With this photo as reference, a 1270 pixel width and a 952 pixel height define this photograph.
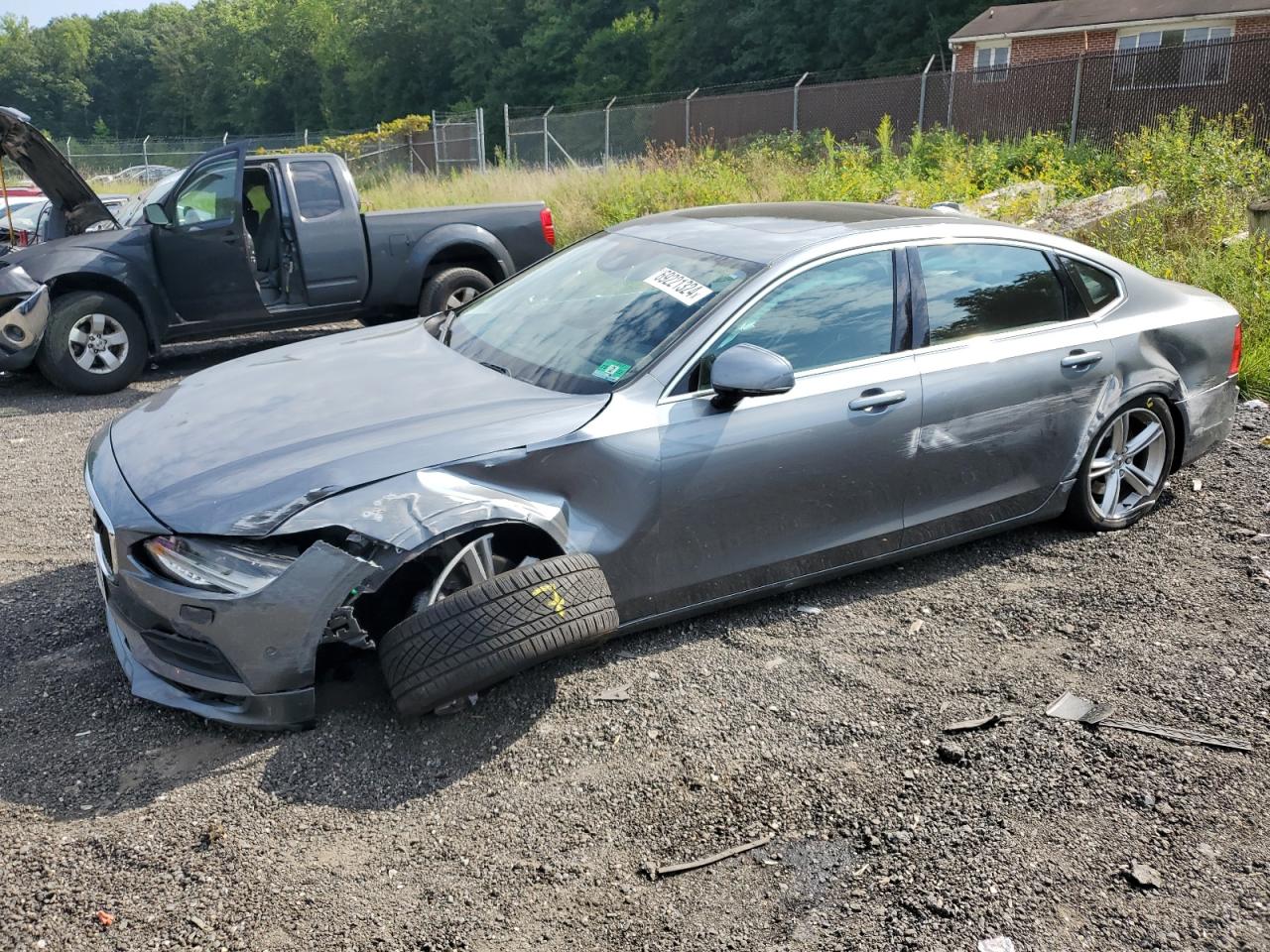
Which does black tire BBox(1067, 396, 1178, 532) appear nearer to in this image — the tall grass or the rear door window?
the rear door window

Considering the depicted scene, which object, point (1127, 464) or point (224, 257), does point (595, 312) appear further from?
point (224, 257)

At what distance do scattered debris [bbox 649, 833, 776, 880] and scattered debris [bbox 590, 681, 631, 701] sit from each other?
86 cm

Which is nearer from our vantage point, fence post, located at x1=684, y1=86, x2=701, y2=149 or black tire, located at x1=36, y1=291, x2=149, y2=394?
black tire, located at x1=36, y1=291, x2=149, y2=394

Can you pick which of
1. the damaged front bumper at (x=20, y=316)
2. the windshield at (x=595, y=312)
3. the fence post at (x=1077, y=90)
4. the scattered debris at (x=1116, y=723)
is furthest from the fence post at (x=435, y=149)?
the scattered debris at (x=1116, y=723)

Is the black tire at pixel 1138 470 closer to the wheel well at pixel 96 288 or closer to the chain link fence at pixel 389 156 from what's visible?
the wheel well at pixel 96 288

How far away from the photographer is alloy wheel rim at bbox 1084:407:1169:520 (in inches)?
200

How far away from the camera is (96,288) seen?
8.64m

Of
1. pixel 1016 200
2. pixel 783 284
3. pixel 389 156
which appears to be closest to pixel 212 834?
pixel 783 284

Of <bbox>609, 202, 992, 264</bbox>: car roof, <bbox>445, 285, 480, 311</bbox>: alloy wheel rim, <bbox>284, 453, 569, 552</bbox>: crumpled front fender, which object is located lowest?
<bbox>445, 285, 480, 311</bbox>: alloy wheel rim

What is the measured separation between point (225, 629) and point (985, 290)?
338 centimetres

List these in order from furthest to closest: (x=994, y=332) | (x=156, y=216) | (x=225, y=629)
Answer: (x=156, y=216), (x=994, y=332), (x=225, y=629)

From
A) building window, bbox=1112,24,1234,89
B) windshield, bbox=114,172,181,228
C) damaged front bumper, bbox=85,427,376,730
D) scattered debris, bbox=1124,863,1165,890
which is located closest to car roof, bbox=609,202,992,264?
damaged front bumper, bbox=85,427,376,730

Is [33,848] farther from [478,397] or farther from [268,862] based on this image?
[478,397]

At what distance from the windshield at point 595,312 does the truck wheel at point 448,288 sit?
498 cm
